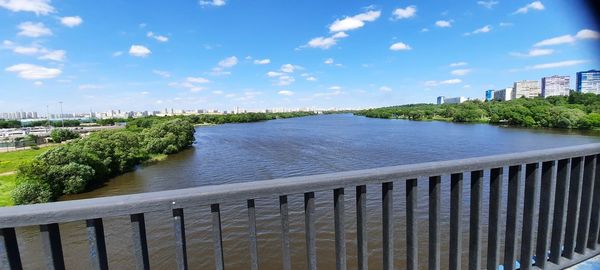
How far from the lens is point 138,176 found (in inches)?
895

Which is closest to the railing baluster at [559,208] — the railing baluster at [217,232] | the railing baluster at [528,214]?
the railing baluster at [528,214]

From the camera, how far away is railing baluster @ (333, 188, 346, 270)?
1297 millimetres

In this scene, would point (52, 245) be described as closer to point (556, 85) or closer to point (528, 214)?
point (528, 214)

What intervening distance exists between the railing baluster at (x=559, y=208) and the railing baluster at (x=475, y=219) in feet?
1.98

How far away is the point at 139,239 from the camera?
3.57 feet

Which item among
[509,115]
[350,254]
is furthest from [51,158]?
[509,115]

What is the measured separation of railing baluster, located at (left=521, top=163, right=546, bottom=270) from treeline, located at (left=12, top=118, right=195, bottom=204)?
754 inches

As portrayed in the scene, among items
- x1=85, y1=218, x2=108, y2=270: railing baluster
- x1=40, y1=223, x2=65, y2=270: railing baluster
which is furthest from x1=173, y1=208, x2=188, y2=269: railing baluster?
x1=40, y1=223, x2=65, y2=270: railing baluster

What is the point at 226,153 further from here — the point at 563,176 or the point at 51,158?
the point at 563,176

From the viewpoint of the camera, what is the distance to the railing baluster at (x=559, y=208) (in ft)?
5.86

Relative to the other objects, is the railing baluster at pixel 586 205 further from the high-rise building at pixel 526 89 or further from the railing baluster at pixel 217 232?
the high-rise building at pixel 526 89

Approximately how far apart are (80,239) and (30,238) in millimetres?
2056

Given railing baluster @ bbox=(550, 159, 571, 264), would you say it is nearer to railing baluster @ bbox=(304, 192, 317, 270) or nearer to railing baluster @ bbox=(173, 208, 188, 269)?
railing baluster @ bbox=(304, 192, 317, 270)

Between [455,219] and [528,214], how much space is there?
53cm
